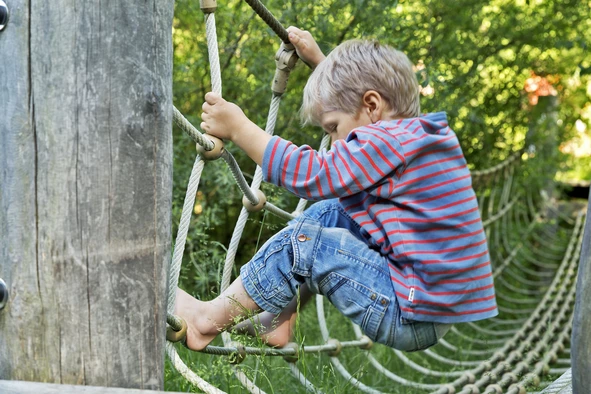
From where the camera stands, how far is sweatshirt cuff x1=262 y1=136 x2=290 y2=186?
1548 millimetres

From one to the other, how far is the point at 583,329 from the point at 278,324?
883 millimetres

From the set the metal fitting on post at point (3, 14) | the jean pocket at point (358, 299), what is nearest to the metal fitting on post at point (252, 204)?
the jean pocket at point (358, 299)

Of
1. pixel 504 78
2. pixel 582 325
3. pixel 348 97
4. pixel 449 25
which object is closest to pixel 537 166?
pixel 504 78

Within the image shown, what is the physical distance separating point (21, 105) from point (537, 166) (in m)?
4.03

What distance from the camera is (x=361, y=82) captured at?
170 centimetres

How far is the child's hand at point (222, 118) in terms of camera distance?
1.55m

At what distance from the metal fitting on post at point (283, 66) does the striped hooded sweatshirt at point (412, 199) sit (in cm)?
42

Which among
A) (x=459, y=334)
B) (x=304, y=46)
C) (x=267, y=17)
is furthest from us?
(x=459, y=334)

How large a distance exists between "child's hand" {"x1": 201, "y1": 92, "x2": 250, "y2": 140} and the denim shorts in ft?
0.83

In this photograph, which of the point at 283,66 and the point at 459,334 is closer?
the point at 283,66

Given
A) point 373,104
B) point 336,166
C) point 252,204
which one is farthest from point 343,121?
point 252,204

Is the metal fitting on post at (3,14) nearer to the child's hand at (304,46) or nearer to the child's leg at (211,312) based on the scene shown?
the child's leg at (211,312)

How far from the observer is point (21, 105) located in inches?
42.4

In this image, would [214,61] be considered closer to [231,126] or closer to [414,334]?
[231,126]
